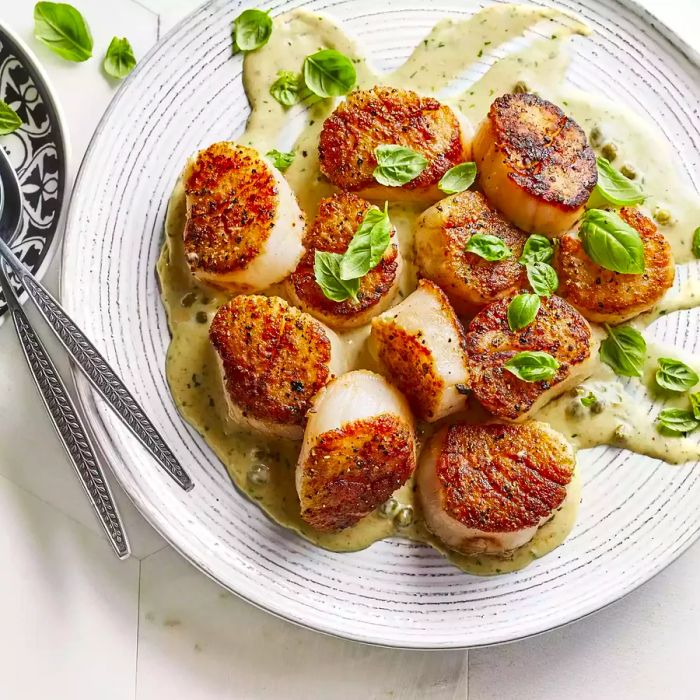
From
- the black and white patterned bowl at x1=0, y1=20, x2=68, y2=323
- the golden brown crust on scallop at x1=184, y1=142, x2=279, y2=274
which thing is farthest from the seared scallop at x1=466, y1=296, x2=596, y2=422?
the black and white patterned bowl at x1=0, y1=20, x2=68, y2=323

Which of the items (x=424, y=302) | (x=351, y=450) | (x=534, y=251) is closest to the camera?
(x=351, y=450)

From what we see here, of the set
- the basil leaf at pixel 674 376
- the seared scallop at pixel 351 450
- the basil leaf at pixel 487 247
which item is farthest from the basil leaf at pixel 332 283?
the basil leaf at pixel 674 376

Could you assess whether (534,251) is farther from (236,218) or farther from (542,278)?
(236,218)

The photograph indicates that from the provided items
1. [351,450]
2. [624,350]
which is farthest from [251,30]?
[624,350]

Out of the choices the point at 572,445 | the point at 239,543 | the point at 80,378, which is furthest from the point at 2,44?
the point at 572,445

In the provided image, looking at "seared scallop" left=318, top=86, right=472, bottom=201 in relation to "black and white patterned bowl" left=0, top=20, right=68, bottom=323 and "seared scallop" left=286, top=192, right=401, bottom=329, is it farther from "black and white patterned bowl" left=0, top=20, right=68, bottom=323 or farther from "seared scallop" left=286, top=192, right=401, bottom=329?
"black and white patterned bowl" left=0, top=20, right=68, bottom=323
